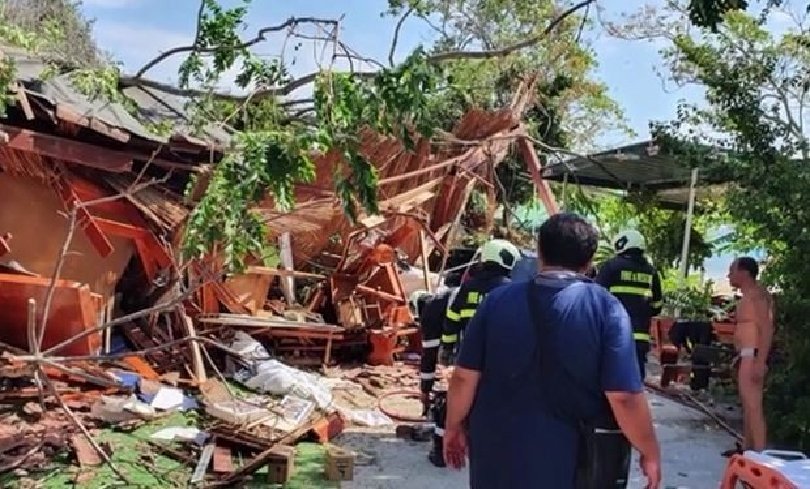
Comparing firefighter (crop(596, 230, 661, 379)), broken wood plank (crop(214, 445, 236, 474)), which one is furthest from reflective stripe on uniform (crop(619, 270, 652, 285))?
broken wood plank (crop(214, 445, 236, 474))

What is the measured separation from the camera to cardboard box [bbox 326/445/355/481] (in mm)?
6496

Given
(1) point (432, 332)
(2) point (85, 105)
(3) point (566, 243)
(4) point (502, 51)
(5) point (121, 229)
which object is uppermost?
(4) point (502, 51)

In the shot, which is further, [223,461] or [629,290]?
[629,290]

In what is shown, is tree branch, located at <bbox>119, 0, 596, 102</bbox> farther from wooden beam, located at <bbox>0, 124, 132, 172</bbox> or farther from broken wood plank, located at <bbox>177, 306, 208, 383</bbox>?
broken wood plank, located at <bbox>177, 306, 208, 383</bbox>

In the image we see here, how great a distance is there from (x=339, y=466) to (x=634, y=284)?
2844 mm

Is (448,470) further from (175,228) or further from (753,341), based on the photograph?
(175,228)

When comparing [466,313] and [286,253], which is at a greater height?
[286,253]

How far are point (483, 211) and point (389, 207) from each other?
18.8ft

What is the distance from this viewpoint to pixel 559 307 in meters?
3.24

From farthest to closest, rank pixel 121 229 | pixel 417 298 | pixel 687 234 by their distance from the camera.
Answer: pixel 687 234
pixel 121 229
pixel 417 298

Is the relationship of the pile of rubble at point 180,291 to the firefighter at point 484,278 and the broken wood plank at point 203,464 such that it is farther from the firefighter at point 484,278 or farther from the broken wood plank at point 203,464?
the firefighter at point 484,278

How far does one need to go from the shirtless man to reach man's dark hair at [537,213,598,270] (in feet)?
13.1

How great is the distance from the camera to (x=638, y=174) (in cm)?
1595

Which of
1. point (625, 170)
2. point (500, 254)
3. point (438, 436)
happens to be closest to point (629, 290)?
point (500, 254)
